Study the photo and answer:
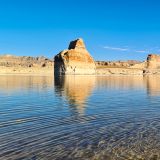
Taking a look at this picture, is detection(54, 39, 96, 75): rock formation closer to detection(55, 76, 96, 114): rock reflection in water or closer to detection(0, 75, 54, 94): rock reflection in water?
detection(0, 75, 54, 94): rock reflection in water

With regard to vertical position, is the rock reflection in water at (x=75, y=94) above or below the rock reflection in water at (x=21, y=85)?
below

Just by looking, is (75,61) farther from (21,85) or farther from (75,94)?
(75,94)

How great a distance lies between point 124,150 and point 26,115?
9915mm

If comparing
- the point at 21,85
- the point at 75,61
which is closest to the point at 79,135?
the point at 21,85

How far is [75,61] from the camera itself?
525ft

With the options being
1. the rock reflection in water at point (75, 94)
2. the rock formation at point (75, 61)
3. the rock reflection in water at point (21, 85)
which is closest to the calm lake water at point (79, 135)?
the rock reflection in water at point (75, 94)

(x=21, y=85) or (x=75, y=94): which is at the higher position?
(x=21, y=85)

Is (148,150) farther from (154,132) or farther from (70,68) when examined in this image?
(70,68)

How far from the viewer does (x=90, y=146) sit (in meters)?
13.5

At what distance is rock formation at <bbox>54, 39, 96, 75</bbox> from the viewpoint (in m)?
157

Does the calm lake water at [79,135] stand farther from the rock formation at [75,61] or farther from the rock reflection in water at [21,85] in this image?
the rock formation at [75,61]

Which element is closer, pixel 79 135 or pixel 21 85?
pixel 79 135

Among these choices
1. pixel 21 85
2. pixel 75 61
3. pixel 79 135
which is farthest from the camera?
pixel 75 61

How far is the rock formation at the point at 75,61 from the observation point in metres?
157
